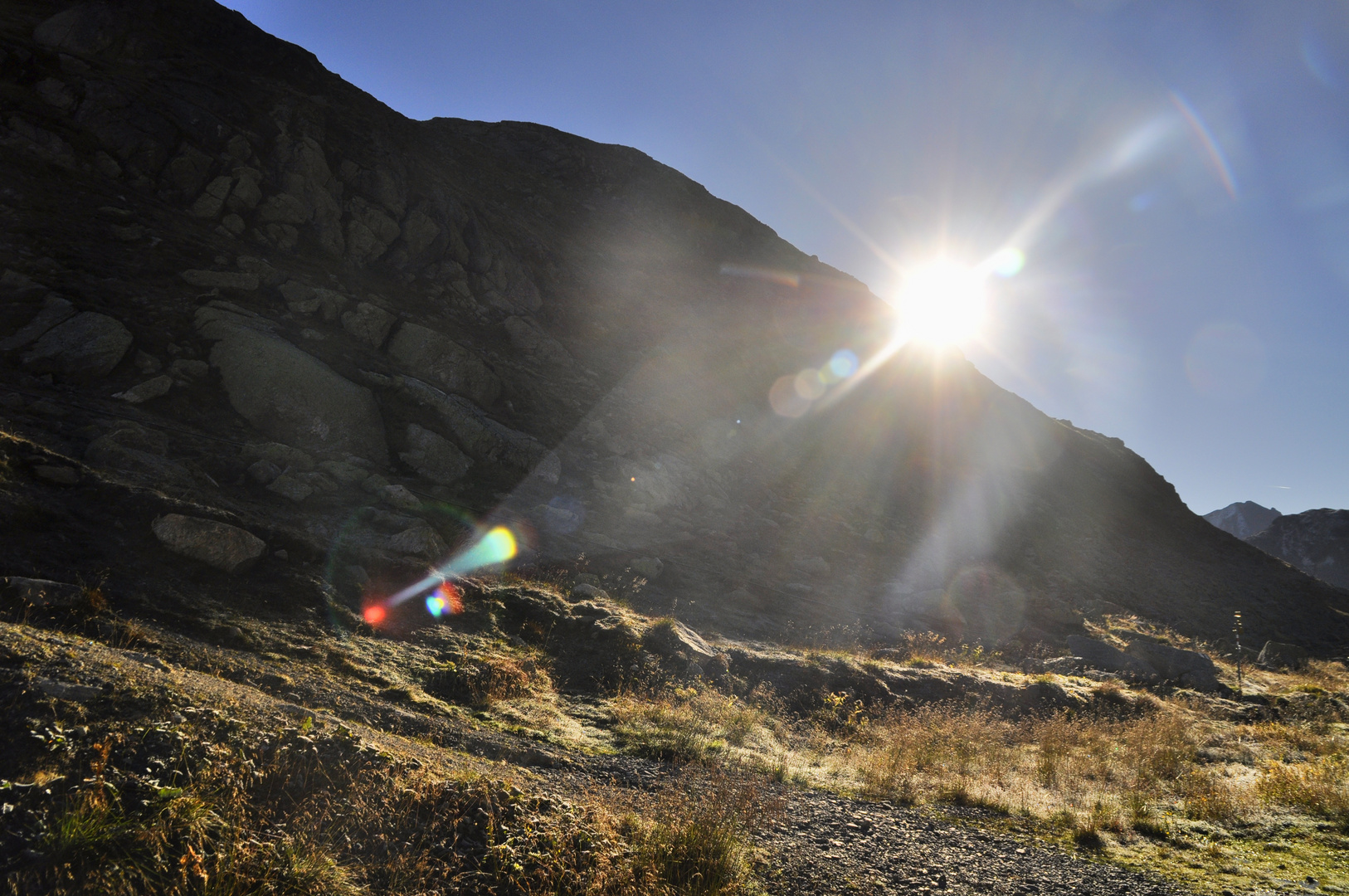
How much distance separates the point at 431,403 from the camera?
1977cm

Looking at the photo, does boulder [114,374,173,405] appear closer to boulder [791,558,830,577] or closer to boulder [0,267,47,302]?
boulder [0,267,47,302]

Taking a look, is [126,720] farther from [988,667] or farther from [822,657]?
[988,667]

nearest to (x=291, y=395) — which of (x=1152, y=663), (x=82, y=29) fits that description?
(x=82, y=29)

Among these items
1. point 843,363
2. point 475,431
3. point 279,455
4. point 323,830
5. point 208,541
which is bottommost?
point 323,830

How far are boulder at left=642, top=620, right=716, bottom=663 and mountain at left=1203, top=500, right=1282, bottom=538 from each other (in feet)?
658

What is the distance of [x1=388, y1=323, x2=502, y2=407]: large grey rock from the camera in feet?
70.7

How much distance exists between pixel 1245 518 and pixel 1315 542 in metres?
78.6

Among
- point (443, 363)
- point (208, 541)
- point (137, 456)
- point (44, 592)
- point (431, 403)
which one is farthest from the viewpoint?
point (443, 363)

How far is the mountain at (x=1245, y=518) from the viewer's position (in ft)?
521

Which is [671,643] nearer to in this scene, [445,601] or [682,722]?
[682,722]

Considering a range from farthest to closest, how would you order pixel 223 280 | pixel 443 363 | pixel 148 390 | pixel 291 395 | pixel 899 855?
pixel 443 363, pixel 223 280, pixel 291 395, pixel 148 390, pixel 899 855

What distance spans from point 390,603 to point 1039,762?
39.1 ft

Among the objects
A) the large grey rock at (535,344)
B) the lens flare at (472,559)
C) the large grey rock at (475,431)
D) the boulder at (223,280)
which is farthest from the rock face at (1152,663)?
the boulder at (223,280)

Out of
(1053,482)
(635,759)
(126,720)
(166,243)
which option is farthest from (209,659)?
(1053,482)
